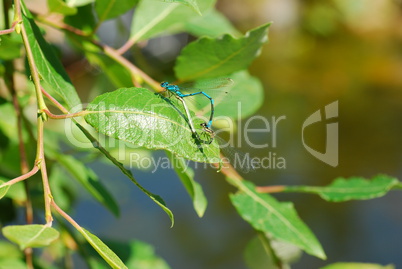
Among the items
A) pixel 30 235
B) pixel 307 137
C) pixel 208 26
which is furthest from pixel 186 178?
pixel 307 137

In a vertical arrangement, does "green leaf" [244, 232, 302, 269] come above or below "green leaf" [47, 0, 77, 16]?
below

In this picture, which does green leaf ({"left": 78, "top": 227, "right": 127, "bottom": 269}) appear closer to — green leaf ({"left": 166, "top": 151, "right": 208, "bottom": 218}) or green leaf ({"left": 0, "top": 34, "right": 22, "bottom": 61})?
green leaf ({"left": 166, "top": 151, "right": 208, "bottom": 218})

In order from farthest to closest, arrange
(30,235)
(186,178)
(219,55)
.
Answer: (219,55), (186,178), (30,235)

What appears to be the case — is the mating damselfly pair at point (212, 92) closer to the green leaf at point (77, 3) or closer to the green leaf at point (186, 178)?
the green leaf at point (186, 178)

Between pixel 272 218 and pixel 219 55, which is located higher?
pixel 219 55

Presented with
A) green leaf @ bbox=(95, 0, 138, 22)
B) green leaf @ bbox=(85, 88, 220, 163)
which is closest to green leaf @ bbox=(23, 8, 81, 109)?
green leaf @ bbox=(85, 88, 220, 163)

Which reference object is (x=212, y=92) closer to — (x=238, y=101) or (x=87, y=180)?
(x=238, y=101)
